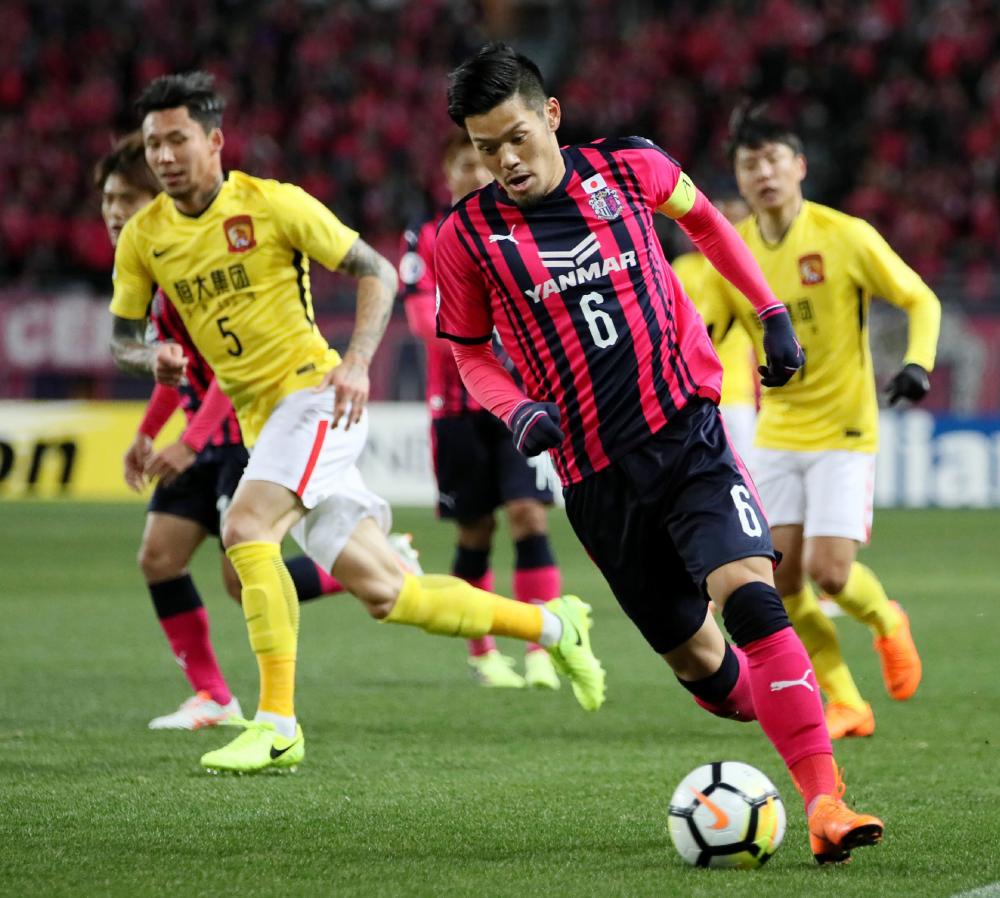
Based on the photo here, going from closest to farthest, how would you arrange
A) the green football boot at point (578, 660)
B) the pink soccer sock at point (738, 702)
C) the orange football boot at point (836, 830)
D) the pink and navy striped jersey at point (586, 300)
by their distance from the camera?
the orange football boot at point (836, 830) → the pink and navy striped jersey at point (586, 300) → the pink soccer sock at point (738, 702) → the green football boot at point (578, 660)

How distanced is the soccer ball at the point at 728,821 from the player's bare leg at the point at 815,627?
235 cm

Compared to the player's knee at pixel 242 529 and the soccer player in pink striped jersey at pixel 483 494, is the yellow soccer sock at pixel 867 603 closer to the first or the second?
the soccer player in pink striped jersey at pixel 483 494

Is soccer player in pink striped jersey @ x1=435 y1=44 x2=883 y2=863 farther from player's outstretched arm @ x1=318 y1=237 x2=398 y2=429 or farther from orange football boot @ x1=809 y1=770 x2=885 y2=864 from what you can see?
player's outstretched arm @ x1=318 y1=237 x2=398 y2=429

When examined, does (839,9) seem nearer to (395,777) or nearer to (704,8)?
(704,8)

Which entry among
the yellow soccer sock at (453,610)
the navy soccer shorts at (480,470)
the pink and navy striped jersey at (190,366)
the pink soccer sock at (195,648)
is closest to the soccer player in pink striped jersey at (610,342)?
the yellow soccer sock at (453,610)

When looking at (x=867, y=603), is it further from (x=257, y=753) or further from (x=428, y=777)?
(x=257, y=753)

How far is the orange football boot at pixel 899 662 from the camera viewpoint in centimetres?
718

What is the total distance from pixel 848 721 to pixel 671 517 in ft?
7.49

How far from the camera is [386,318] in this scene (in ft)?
19.3

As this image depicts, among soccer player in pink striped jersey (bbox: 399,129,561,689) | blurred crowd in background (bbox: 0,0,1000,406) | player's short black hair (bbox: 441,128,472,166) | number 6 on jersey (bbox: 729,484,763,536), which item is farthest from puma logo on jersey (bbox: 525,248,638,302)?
blurred crowd in background (bbox: 0,0,1000,406)

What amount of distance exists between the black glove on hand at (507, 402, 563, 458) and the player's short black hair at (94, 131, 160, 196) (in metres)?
2.96

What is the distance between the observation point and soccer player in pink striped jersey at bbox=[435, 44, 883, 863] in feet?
14.8

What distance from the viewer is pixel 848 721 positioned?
6504mm

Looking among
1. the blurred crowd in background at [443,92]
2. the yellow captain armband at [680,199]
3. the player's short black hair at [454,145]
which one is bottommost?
the yellow captain armband at [680,199]
